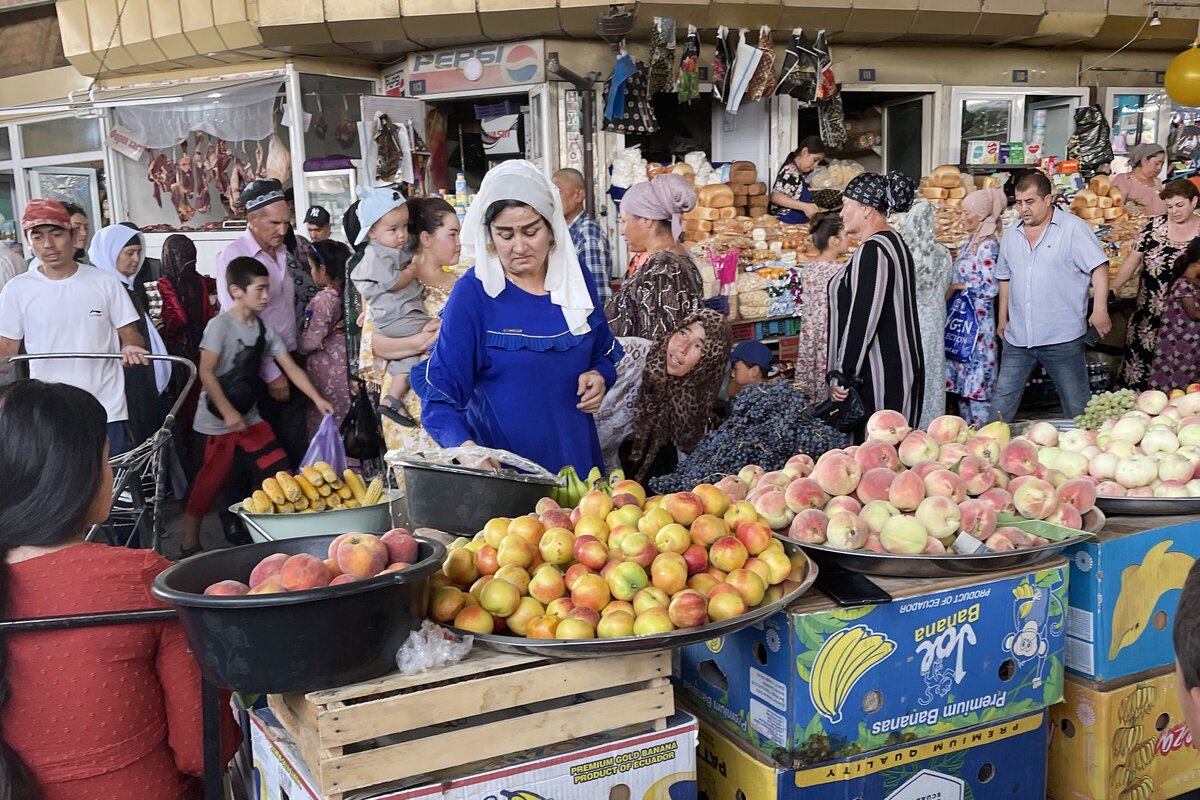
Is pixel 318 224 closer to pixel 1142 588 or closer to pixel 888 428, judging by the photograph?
pixel 888 428

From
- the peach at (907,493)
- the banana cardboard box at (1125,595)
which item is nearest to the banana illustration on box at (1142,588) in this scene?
the banana cardboard box at (1125,595)

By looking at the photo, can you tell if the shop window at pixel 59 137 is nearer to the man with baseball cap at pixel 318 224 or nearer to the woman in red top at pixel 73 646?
the man with baseball cap at pixel 318 224

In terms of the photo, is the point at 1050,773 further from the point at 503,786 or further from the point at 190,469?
the point at 190,469

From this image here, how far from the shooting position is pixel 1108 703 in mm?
2203

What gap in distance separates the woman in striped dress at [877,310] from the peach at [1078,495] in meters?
2.10

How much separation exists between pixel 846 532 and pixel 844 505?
11 cm

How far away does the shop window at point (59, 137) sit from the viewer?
430 inches

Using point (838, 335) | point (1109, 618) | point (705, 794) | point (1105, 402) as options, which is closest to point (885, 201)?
point (838, 335)

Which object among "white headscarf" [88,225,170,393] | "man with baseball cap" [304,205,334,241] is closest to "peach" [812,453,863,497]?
"white headscarf" [88,225,170,393]

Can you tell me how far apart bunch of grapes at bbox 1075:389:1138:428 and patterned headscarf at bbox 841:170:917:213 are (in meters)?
1.37

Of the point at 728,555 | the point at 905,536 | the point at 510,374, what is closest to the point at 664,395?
the point at 510,374

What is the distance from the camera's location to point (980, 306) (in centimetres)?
618

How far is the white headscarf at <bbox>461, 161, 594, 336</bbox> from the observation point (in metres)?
2.88

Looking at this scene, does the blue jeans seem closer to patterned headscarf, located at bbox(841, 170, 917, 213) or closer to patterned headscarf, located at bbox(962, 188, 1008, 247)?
patterned headscarf, located at bbox(962, 188, 1008, 247)
